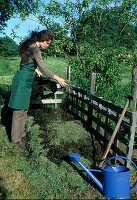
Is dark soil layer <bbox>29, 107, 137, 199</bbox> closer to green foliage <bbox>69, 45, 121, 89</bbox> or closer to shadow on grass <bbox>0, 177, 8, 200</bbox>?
shadow on grass <bbox>0, 177, 8, 200</bbox>

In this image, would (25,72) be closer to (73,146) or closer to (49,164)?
(73,146)

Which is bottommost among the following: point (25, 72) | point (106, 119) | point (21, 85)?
point (106, 119)

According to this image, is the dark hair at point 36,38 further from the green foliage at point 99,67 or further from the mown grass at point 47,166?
the green foliage at point 99,67

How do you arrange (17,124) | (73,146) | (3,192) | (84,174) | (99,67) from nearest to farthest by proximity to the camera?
(3,192) < (84,174) < (73,146) < (17,124) < (99,67)

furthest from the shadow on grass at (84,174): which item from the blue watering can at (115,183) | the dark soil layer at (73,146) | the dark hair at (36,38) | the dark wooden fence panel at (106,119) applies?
the dark hair at (36,38)

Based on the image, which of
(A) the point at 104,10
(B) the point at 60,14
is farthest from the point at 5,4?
(A) the point at 104,10

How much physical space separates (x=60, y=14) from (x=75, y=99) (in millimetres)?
3138

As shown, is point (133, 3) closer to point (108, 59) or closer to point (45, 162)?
point (108, 59)

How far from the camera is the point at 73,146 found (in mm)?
3945

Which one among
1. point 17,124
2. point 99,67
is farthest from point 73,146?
point 99,67

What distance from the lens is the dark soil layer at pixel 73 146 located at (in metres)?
2.88

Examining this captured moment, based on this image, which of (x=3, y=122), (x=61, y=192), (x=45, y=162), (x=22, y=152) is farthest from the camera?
(x=3, y=122)

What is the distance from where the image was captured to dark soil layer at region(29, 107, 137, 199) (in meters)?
2.88

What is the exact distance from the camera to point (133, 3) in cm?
712
